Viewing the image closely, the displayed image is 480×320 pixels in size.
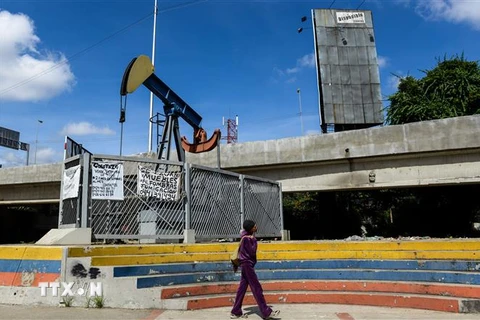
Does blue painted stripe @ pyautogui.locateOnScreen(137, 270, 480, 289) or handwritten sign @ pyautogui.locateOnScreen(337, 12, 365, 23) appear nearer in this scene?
blue painted stripe @ pyautogui.locateOnScreen(137, 270, 480, 289)

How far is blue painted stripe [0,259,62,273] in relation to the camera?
649cm

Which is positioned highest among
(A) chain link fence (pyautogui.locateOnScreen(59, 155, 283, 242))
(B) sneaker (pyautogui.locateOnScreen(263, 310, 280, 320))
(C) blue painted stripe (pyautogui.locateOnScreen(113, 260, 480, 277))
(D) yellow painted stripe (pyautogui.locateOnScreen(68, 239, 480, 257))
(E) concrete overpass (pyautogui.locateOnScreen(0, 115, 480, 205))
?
(E) concrete overpass (pyautogui.locateOnScreen(0, 115, 480, 205))

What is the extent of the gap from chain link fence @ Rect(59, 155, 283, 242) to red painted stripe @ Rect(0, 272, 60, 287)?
1.37 metres

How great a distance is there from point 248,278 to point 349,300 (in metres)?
2.06

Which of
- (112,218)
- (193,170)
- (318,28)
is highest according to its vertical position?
(318,28)

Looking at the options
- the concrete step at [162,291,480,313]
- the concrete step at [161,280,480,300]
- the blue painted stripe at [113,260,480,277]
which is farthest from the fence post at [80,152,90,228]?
the concrete step at [162,291,480,313]

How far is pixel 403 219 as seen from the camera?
27.4 m

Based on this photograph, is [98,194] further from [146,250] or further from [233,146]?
[233,146]

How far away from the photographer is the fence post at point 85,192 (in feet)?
25.6

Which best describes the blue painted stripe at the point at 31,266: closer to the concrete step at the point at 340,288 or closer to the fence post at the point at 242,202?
the concrete step at the point at 340,288

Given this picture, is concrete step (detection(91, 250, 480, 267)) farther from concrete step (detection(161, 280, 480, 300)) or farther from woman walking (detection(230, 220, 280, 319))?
woman walking (detection(230, 220, 280, 319))

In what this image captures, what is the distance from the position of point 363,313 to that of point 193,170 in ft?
16.2

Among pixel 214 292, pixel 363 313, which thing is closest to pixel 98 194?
Answer: pixel 214 292

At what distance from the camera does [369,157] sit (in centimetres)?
1569
